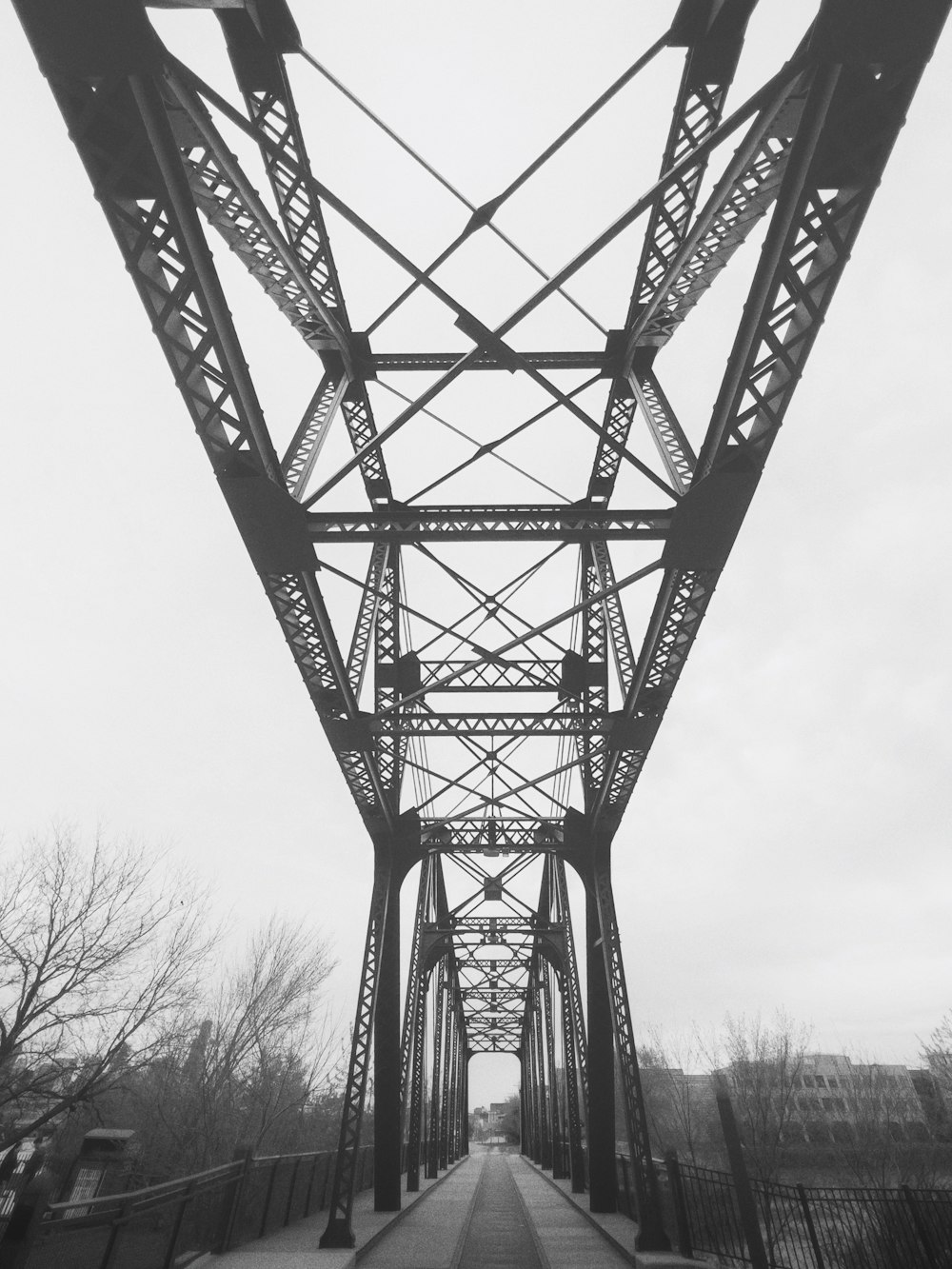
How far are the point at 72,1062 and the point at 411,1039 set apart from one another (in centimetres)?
906

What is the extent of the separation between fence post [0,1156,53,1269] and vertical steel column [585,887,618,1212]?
10.8 meters

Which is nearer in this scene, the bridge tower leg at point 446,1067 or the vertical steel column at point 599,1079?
the vertical steel column at point 599,1079

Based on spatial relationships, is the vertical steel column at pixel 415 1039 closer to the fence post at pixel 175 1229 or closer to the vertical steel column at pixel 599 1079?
the vertical steel column at pixel 599 1079

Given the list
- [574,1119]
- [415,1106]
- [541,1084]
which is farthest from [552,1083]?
[541,1084]

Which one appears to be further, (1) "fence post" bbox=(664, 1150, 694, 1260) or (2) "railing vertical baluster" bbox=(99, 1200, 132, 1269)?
(1) "fence post" bbox=(664, 1150, 694, 1260)

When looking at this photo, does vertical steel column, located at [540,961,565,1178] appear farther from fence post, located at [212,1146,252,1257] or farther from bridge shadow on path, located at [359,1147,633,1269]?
fence post, located at [212,1146,252,1257]

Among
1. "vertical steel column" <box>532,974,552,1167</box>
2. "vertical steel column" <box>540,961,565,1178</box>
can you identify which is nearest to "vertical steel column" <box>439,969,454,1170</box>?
"vertical steel column" <box>532,974,552,1167</box>

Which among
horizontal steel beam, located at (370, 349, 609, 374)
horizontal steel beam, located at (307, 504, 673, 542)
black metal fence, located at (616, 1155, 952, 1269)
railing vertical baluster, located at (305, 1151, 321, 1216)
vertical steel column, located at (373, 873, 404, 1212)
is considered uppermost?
horizontal steel beam, located at (370, 349, 609, 374)

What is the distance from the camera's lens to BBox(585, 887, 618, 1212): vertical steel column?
48.6 ft

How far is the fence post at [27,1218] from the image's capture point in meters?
4.66

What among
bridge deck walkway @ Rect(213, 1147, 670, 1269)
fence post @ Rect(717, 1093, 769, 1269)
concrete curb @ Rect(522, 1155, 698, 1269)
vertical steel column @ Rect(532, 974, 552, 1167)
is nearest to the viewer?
fence post @ Rect(717, 1093, 769, 1269)

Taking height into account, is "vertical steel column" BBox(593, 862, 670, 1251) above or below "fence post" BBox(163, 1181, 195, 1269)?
above

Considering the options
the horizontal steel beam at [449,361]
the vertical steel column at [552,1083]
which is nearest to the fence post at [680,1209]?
the horizontal steel beam at [449,361]

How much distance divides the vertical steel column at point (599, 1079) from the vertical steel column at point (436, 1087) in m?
15.1
